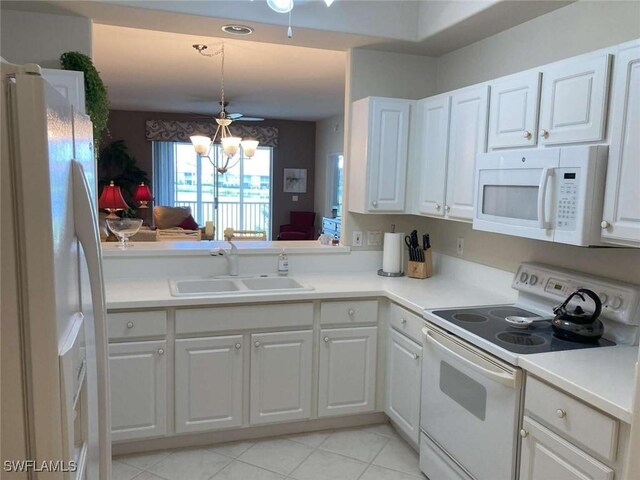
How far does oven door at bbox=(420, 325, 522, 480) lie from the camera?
1.87 m

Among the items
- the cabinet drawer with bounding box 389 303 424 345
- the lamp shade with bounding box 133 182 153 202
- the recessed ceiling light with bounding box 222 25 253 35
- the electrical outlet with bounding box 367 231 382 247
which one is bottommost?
the cabinet drawer with bounding box 389 303 424 345

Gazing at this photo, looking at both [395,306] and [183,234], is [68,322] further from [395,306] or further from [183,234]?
[183,234]

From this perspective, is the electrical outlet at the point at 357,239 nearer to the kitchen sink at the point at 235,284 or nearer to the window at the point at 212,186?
the kitchen sink at the point at 235,284

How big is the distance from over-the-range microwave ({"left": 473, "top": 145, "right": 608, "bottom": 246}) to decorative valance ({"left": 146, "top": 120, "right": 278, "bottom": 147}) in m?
7.79

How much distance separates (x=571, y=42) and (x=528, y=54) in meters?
0.29

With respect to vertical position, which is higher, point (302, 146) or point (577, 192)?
point (302, 146)

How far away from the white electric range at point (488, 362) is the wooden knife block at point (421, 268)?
72 centimetres

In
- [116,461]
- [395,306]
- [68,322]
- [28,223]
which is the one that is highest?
[28,223]

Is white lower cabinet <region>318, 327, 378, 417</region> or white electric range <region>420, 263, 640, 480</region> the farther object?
white lower cabinet <region>318, 327, 378, 417</region>

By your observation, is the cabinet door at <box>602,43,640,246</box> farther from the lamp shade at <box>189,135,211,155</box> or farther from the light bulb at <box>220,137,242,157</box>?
the lamp shade at <box>189,135,211,155</box>

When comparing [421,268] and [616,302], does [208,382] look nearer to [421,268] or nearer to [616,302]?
[421,268]

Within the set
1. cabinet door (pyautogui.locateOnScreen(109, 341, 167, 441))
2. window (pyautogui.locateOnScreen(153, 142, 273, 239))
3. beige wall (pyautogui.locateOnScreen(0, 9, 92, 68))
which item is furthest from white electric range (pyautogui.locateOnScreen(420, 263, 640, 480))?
Result: window (pyautogui.locateOnScreen(153, 142, 273, 239))

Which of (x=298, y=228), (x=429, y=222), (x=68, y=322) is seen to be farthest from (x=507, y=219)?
→ (x=298, y=228)

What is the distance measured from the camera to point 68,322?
3.13 feet
